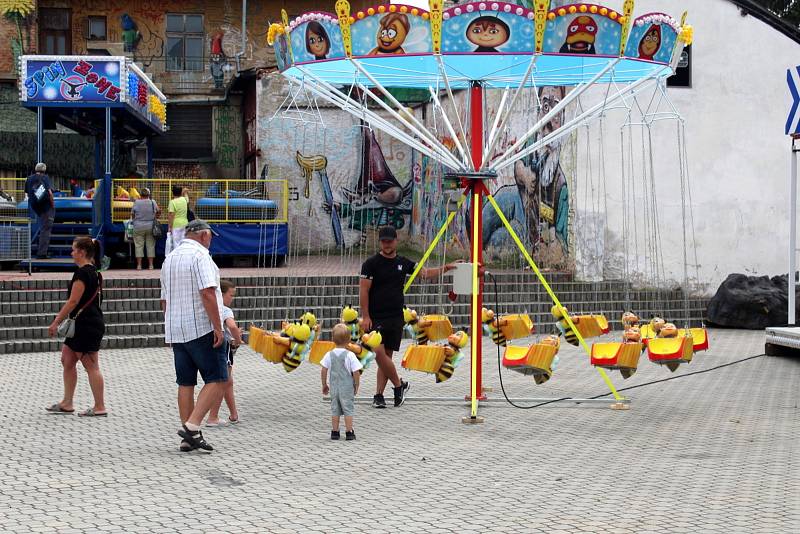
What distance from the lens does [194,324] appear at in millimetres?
8641

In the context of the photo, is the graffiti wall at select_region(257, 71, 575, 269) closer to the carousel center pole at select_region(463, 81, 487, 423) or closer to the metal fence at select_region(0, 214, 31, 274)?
the metal fence at select_region(0, 214, 31, 274)

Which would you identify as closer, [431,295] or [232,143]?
[431,295]

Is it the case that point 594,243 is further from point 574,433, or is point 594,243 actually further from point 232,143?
point 232,143

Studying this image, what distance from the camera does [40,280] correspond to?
17422 mm

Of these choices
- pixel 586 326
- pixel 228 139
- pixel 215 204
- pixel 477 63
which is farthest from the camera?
pixel 228 139

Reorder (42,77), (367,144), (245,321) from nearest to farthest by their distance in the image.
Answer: (245,321) < (42,77) < (367,144)

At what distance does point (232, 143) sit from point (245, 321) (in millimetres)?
18280

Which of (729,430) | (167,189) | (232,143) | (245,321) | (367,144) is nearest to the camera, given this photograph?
(729,430)

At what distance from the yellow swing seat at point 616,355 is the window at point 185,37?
28.5 m

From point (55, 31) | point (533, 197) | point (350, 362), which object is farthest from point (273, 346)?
point (55, 31)

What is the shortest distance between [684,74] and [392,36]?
12.5 m

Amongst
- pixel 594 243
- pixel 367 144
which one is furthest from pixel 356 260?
pixel 594 243

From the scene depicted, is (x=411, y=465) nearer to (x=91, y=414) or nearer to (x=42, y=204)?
(x=91, y=414)

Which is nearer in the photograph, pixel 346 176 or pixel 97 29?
pixel 346 176
